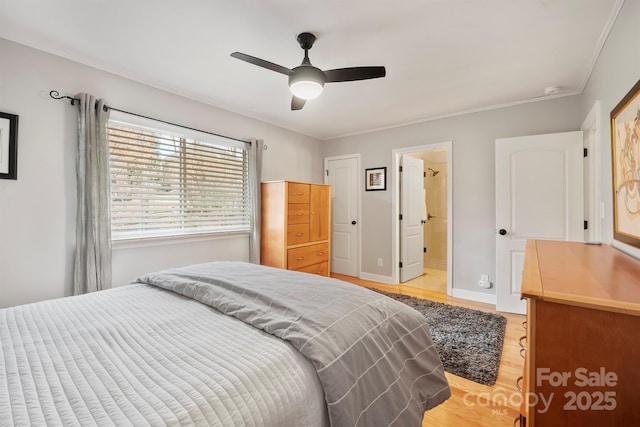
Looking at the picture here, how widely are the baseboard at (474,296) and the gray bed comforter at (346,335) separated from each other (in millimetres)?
2512

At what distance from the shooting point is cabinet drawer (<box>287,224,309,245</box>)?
3.63 meters

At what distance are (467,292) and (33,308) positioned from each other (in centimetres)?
407

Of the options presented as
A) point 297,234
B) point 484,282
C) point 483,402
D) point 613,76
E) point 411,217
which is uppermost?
point 613,76

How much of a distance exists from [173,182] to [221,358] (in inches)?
101

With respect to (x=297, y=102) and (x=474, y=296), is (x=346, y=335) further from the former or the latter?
(x=474, y=296)

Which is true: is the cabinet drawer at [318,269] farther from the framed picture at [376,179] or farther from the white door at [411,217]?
the framed picture at [376,179]

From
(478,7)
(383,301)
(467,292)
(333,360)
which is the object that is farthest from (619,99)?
(467,292)

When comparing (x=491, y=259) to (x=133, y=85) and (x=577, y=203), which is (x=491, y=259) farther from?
(x=133, y=85)

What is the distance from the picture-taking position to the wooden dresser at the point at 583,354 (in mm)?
708

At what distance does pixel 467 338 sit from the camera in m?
2.52

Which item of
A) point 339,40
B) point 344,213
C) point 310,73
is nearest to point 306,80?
point 310,73

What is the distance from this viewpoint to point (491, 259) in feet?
11.5

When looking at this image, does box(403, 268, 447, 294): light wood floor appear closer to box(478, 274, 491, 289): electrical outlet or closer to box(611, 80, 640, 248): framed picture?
box(478, 274, 491, 289): electrical outlet

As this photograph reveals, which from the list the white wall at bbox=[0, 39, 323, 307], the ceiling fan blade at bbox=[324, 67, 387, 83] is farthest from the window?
the ceiling fan blade at bbox=[324, 67, 387, 83]
